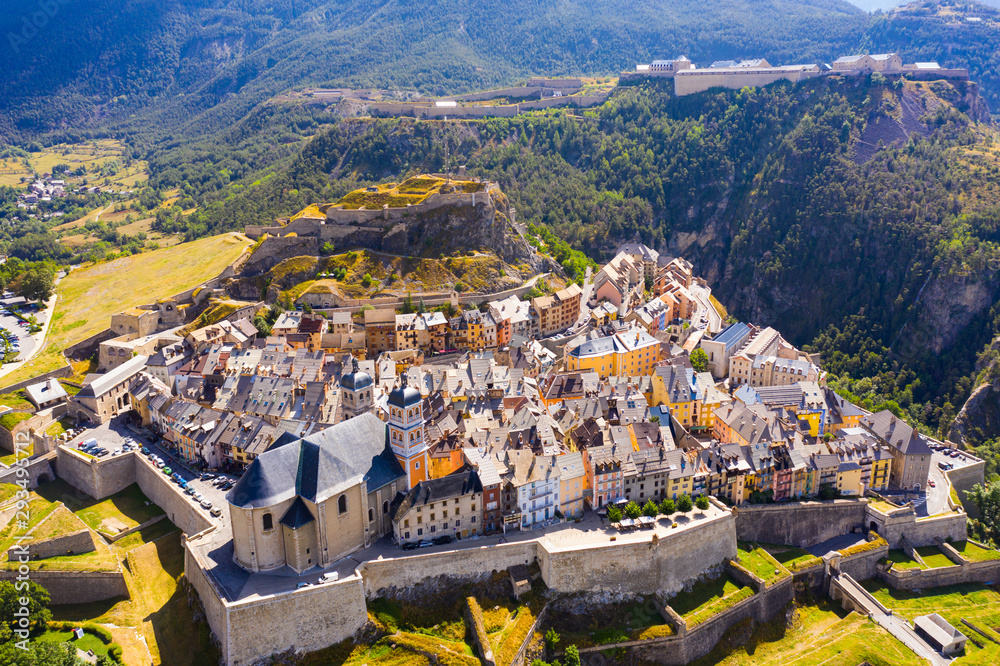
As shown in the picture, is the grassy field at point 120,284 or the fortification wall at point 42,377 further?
the grassy field at point 120,284

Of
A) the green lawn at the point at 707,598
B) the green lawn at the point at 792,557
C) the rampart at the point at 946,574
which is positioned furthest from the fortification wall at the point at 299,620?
the rampart at the point at 946,574

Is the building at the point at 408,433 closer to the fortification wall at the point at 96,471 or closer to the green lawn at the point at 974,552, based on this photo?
the fortification wall at the point at 96,471

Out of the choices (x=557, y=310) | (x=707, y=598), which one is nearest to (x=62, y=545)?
(x=707, y=598)

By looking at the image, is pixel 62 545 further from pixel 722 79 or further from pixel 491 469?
pixel 722 79

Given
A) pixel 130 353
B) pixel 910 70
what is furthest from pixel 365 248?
pixel 910 70

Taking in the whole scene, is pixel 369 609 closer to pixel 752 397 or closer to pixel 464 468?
pixel 464 468

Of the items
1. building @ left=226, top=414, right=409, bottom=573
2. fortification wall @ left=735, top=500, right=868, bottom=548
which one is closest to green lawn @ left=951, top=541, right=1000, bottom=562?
fortification wall @ left=735, top=500, right=868, bottom=548
